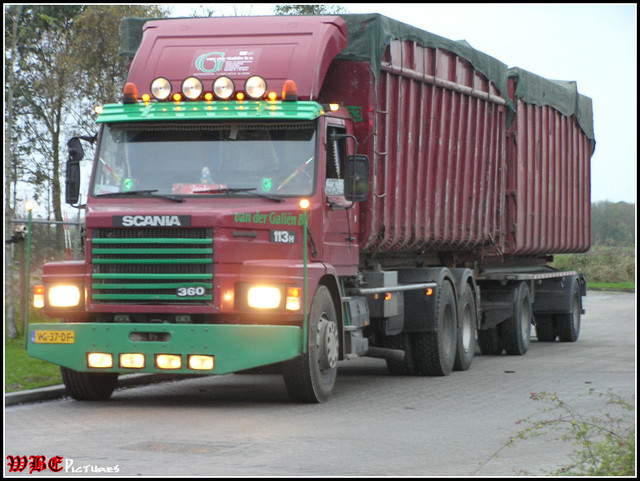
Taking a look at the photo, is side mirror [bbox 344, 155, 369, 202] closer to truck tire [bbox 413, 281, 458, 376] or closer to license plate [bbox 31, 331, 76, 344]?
license plate [bbox 31, 331, 76, 344]

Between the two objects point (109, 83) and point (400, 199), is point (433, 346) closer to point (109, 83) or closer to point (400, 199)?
point (400, 199)

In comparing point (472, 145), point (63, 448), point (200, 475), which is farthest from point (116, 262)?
point (472, 145)

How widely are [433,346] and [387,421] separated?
16.1ft

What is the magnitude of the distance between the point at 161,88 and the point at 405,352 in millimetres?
5408

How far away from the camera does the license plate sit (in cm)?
1257

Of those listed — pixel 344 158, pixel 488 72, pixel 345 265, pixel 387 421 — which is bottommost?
pixel 387 421

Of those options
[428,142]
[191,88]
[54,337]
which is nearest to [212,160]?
[191,88]

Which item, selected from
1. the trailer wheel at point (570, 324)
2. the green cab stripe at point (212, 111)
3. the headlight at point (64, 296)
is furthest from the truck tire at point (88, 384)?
the trailer wheel at point (570, 324)

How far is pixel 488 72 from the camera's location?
63.4ft

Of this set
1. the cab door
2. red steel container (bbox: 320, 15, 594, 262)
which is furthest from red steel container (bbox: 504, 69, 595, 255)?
the cab door

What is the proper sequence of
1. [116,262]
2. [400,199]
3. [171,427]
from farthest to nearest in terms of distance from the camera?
[400,199], [116,262], [171,427]

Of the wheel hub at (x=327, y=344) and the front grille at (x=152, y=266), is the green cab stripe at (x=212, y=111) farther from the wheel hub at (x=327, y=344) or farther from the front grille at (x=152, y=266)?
the wheel hub at (x=327, y=344)

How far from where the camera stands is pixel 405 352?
16938 mm

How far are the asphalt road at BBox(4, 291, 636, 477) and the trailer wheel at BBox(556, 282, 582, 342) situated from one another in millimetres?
6834
